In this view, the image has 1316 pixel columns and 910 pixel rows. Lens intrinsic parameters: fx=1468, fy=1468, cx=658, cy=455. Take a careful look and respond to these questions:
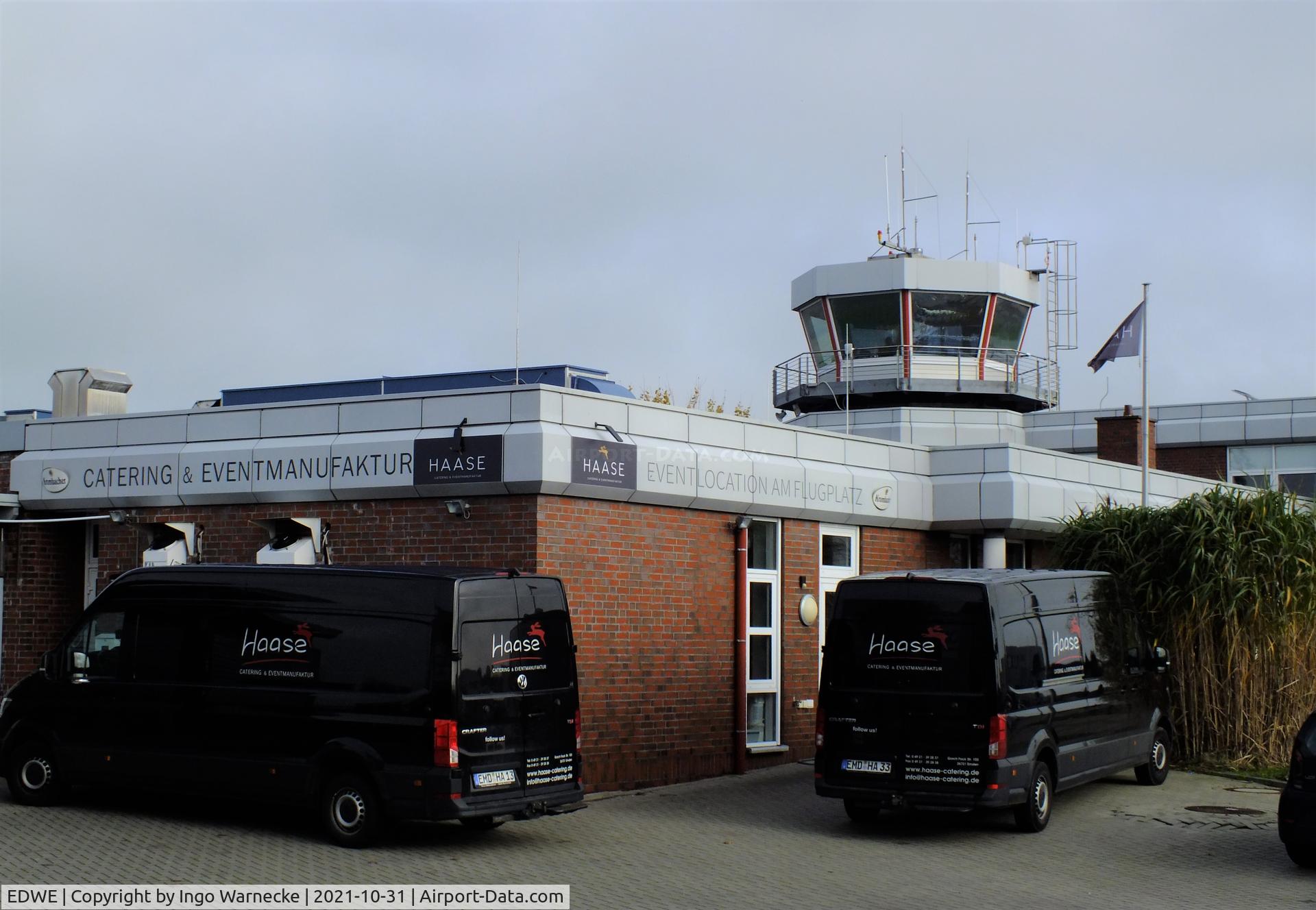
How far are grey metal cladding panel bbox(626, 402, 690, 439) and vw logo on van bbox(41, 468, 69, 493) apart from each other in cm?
683

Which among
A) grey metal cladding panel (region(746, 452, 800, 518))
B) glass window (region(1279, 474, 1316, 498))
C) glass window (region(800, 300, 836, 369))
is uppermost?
glass window (region(800, 300, 836, 369))

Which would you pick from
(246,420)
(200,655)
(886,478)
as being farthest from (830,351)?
(200,655)

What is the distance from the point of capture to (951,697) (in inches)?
486

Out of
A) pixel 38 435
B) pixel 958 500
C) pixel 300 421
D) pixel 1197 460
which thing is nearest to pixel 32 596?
pixel 38 435

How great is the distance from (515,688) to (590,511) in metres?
3.38

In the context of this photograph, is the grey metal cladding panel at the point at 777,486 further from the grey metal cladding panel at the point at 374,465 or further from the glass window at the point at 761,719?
the grey metal cladding panel at the point at 374,465

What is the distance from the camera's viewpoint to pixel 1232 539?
17.0m

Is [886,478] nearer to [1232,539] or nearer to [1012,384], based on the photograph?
[1232,539]

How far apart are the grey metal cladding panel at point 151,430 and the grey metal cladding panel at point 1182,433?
2529 centimetres

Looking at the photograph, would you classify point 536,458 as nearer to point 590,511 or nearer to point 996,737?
point 590,511

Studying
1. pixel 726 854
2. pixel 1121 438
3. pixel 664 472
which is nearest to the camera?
pixel 726 854

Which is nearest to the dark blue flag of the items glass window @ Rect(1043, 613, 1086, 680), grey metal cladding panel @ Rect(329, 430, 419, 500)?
glass window @ Rect(1043, 613, 1086, 680)

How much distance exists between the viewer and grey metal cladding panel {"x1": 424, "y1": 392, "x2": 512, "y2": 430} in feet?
46.2

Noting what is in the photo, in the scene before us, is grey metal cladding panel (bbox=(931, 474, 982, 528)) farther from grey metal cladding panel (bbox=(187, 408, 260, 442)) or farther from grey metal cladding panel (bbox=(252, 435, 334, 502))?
grey metal cladding panel (bbox=(187, 408, 260, 442))
